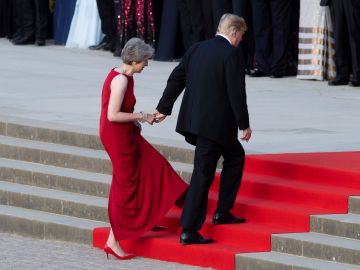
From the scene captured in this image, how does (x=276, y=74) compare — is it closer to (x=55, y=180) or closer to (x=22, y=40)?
(x=22, y=40)

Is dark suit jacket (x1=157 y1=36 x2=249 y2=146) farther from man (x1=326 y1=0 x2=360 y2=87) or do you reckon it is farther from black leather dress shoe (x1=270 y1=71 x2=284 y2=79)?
black leather dress shoe (x1=270 y1=71 x2=284 y2=79)

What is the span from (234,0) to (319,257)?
6.78m

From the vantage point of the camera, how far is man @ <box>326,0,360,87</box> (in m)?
15.9

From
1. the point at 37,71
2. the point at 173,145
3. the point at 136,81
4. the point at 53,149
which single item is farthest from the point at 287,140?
the point at 37,71

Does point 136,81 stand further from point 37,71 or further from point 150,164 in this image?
point 150,164

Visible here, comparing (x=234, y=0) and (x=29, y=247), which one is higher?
(x=234, y=0)

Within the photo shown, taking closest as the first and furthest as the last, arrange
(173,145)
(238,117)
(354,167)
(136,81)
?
(238,117) < (354,167) < (173,145) < (136,81)

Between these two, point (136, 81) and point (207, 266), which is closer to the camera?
point (207, 266)

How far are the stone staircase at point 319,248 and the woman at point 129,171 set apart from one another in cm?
87

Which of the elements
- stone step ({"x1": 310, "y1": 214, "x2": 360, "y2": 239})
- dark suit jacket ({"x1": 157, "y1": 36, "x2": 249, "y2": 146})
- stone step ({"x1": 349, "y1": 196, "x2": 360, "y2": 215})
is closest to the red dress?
dark suit jacket ({"x1": 157, "y1": 36, "x2": 249, "y2": 146})

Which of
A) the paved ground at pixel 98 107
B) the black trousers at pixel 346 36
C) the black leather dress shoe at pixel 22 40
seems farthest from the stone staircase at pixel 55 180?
the black leather dress shoe at pixel 22 40

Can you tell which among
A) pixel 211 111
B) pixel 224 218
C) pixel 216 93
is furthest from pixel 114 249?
pixel 216 93

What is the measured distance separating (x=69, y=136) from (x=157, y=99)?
7.92 ft

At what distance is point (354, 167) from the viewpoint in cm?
1144
